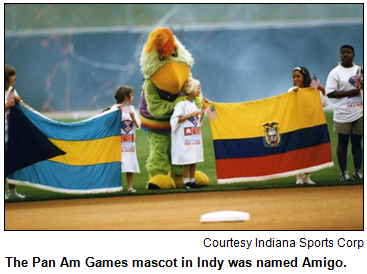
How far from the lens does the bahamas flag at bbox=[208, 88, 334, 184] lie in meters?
10.6

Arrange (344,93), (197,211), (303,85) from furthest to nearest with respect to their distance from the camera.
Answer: (303,85) < (344,93) < (197,211)

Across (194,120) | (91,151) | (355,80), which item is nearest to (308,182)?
(355,80)

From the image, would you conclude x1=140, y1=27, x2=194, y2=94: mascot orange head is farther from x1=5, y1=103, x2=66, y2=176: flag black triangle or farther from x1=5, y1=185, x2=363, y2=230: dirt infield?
x1=5, y1=103, x2=66, y2=176: flag black triangle

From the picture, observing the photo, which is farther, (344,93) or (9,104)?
(344,93)

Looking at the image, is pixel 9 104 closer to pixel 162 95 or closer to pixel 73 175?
pixel 73 175

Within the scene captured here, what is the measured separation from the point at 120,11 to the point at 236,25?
3.42 m

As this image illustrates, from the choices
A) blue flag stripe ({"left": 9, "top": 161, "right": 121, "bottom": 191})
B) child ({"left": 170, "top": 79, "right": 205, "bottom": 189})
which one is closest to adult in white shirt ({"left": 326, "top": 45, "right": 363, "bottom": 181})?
child ({"left": 170, "top": 79, "right": 205, "bottom": 189})

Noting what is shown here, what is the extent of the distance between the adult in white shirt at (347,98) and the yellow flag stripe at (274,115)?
0.24 m

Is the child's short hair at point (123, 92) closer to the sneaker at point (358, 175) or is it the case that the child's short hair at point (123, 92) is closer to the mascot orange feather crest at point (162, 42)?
the mascot orange feather crest at point (162, 42)

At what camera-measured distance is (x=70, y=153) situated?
10.4 m

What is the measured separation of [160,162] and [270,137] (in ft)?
5.01

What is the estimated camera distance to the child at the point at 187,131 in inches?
411

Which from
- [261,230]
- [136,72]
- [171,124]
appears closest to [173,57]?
[171,124]

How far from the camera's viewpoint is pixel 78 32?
2297 centimetres
